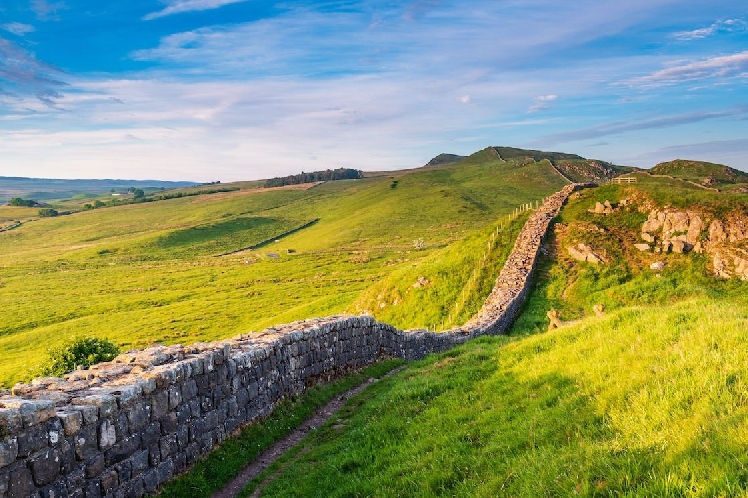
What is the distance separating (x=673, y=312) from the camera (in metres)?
13.2

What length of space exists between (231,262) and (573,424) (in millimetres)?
114549

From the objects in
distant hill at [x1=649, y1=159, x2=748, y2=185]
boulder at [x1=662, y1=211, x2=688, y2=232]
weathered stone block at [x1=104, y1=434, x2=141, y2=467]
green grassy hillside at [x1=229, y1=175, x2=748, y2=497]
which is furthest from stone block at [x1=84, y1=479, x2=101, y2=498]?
distant hill at [x1=649, y1=159, x2=748, y2=185]

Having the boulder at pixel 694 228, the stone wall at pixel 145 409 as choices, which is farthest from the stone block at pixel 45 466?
the boulder at pixel 694 228

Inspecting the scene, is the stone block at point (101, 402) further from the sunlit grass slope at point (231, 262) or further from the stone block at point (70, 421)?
the sunlit grass slope at point (231, 262)

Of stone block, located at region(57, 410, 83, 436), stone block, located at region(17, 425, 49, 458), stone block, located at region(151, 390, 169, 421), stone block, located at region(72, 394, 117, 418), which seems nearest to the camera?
stone block, located at region(17, 425, 49, 458)

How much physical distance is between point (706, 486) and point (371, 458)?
697 cm

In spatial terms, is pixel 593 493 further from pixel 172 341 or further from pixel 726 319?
pixel 172 341

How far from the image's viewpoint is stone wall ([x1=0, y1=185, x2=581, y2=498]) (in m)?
8.34

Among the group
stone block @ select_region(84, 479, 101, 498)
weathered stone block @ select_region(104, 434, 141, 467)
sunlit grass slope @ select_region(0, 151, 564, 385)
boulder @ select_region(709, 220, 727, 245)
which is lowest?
sunlit grass slope @ select_region(0, 151, 564, 385)

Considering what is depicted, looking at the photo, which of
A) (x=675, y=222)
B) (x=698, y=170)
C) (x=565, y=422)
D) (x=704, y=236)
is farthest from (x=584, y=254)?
(x=698, y=170)

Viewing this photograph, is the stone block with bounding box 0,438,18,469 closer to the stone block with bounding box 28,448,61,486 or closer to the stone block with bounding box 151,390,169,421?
the stone block with bounding box 28,448,61,486

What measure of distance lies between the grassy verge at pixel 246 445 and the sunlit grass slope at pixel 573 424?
1.39 meters

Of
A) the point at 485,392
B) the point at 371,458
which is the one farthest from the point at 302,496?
the point at 485,392

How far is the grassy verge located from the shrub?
21528mm
